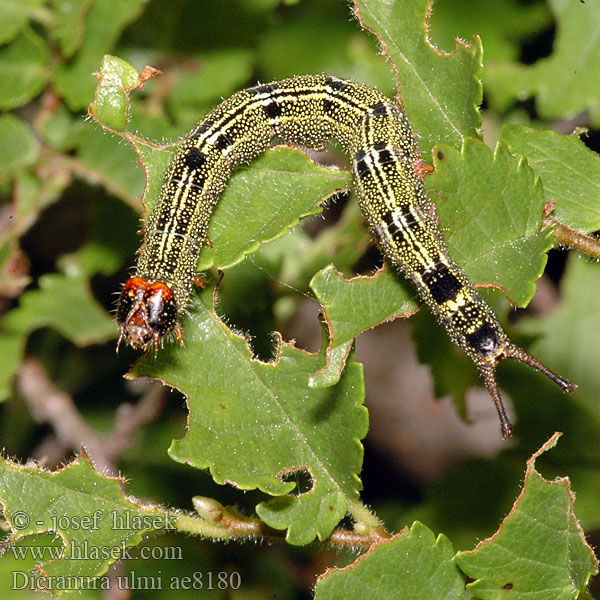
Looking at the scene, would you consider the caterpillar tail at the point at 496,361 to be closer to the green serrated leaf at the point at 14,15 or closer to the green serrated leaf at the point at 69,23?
the green serrated leaf at the point at 69,23

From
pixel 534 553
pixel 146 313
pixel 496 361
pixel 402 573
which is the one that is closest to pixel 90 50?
pixel 146 313

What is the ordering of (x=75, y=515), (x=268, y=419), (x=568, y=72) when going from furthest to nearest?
(x=568, y=72) < (x=268, y=419) < (x=75, y=515)

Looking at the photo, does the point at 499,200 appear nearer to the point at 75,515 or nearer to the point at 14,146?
the point at 75,515

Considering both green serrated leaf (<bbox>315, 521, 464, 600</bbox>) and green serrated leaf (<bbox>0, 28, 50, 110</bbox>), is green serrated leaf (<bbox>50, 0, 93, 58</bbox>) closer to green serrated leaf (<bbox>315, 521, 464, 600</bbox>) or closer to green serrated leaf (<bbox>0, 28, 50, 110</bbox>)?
green serrated leaf (<bbox>0, 28, 50, 110</bbox>)

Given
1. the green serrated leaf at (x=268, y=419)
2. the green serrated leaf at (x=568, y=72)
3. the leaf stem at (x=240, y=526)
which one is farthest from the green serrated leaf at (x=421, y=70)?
the leaf stem at (x=240, y=526)

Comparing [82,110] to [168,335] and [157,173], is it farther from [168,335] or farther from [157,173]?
[168,335]
